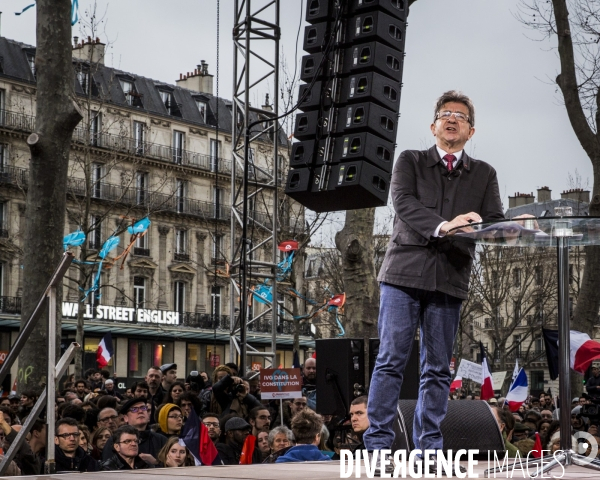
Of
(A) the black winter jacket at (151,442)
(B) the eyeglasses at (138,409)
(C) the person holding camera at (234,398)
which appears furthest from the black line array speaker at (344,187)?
(A) the black winter jacket at (151,442)

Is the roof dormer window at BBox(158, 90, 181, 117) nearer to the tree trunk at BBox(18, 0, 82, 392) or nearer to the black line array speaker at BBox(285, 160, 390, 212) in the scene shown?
the tree trunk at BBox(18, 0, 82, 392)

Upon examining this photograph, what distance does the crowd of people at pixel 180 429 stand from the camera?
840 centimetres

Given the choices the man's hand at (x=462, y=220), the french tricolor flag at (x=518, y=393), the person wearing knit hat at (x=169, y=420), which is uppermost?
the man's hand at (x=462, y=220)

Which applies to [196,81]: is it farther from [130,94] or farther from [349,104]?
[349,104]

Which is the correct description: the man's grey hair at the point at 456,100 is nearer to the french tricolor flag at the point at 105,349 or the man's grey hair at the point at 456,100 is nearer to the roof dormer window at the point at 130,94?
the french tricolor flag at the point at 105,349

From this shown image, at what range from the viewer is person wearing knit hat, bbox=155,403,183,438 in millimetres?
10109

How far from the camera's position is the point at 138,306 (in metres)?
55.5

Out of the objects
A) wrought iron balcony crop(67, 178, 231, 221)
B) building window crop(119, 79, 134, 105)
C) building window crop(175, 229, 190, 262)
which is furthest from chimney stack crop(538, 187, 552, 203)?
building window crop(119, 79, 134, 105)

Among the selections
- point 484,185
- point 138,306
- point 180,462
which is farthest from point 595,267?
point 138,306

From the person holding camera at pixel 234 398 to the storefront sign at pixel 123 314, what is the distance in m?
40.5

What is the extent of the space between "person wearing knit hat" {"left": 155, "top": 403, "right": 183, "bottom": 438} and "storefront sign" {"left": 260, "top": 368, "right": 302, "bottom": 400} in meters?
2.40

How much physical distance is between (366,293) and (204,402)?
426 centimetres

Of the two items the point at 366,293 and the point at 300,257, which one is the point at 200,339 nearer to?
the point at 300,257

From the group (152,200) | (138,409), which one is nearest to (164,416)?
(138,409)
